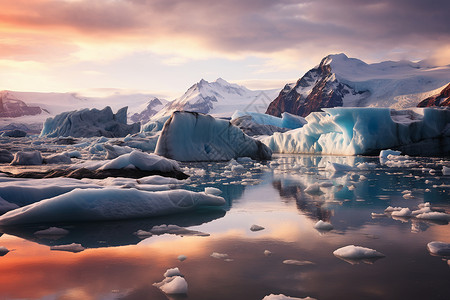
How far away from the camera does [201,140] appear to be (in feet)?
52.2

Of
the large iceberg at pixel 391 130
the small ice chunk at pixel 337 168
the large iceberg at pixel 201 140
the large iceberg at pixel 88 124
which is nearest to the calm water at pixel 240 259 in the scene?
the small ice chunk at pixel 337 168

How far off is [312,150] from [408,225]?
1823cm

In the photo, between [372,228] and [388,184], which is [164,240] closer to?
[372,228]

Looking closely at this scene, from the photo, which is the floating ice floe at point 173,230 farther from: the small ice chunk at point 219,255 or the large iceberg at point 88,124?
the large iceberg at point 88,124

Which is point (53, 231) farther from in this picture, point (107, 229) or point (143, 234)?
point (143, 234)

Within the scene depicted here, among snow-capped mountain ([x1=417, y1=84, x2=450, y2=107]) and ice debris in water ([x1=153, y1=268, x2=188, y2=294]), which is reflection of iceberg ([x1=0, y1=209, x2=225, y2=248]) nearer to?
ice debris in water ([x1=153, y1=268, x2=188, y2=294])

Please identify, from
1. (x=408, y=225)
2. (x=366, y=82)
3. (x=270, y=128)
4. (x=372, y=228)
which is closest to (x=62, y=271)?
(x=372, y=228)

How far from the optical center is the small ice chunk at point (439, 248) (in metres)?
3.02

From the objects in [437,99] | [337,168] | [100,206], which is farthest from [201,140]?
[437,99]

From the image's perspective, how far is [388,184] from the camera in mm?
7711

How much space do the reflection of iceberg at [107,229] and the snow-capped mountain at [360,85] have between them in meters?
69.2

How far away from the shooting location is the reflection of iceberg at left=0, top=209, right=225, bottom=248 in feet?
11.4

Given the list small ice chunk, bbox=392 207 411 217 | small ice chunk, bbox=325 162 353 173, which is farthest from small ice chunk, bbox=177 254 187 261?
small ice chunk, bbox=325 162 353 173

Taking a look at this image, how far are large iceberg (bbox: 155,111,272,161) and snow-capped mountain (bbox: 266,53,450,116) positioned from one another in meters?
58.1
